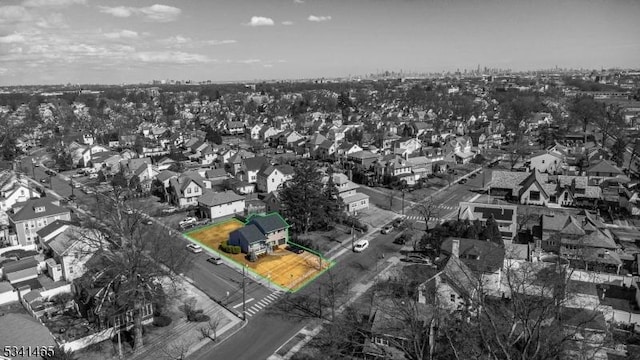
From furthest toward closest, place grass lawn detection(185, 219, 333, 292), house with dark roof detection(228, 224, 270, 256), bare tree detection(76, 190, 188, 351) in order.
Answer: house with dark roof detection(228, 224, 270, 256) < grass lawn detection(185, 219, 333, 292) < bare tree detection(76, 190, 188, 351)

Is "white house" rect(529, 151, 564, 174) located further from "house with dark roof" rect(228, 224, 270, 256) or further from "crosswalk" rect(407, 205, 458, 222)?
"house with dark roof" rect(228, 224, 270, 256)

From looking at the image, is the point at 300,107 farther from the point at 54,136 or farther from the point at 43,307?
the point at 43,307

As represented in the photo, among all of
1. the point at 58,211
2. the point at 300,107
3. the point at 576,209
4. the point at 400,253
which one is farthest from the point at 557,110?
the point at 58,211

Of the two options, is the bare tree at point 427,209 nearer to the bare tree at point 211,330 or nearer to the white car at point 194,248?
the white car at point 194,248

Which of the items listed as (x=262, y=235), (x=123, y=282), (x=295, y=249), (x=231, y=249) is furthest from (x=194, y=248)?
(x=123, y=282)

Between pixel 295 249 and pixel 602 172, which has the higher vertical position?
pixel 602 172

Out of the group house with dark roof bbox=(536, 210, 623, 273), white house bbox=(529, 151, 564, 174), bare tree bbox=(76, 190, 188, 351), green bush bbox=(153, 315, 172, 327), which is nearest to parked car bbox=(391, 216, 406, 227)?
house with dark roof bbox=(536, 210, 623, 273)

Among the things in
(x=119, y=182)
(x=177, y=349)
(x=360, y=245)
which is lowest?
(x=177, y=349)

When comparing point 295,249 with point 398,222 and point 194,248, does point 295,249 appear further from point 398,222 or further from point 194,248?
point 398,222
